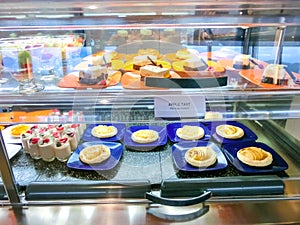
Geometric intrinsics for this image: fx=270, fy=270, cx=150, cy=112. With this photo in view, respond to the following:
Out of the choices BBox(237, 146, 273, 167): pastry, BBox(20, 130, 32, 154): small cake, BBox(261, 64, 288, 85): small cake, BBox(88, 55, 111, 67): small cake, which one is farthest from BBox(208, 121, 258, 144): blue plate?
BBox(20, 130, 32, 154): small cake

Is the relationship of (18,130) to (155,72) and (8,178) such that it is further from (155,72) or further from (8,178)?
(155,72)

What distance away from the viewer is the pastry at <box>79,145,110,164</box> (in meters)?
1.19

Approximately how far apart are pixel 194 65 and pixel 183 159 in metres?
0.45

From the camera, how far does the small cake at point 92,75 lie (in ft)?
3.57

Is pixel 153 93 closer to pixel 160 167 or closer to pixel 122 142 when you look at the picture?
pixel 160 167

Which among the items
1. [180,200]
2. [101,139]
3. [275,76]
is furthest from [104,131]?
[275,76]

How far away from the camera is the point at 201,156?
1.17 metres

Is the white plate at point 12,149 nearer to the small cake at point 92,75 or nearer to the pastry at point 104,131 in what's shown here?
the pastry at point 104,131

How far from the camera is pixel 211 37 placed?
1830mm

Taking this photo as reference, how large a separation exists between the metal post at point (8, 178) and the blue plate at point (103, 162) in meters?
0.24

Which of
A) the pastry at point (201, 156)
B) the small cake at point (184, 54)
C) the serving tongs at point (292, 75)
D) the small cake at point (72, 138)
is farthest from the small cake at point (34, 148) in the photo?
the serving tongs at point (292, 75)

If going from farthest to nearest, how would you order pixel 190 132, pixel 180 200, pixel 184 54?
pixel 184 54 < pixel 190 132 < pixel 180 200

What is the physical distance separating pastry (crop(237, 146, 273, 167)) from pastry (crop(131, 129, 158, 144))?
0.41 metres

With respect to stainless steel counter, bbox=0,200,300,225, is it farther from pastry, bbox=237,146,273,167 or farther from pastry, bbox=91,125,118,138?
pastry, bbox=91,125,118,138
